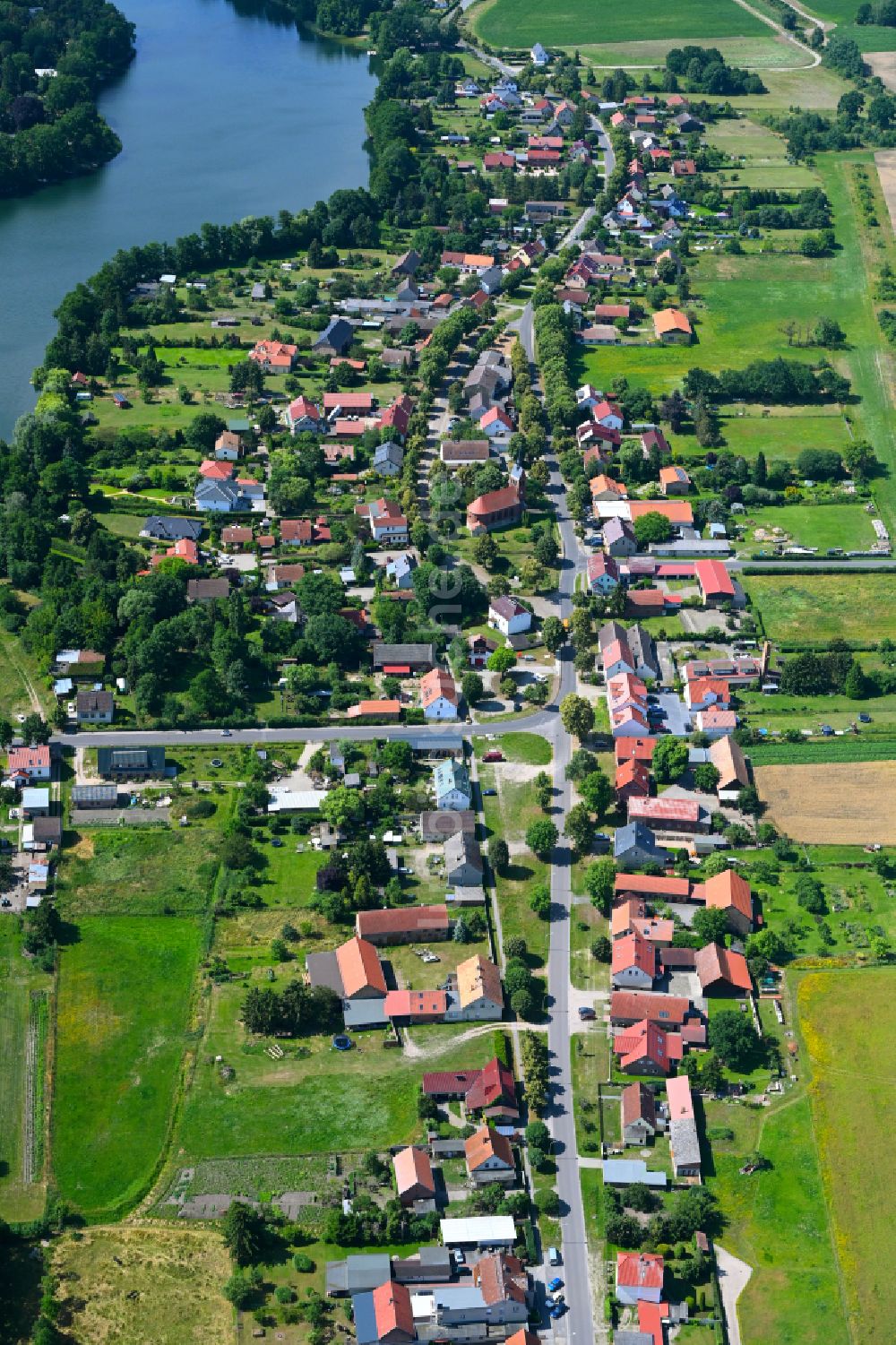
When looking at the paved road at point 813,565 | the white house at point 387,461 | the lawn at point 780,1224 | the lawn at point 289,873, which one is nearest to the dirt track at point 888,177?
the paved road at point 813,565

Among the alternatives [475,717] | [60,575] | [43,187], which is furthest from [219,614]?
[43,187]

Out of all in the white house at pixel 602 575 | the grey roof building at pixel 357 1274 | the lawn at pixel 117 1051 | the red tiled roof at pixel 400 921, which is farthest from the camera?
the white house at pixel 602 575

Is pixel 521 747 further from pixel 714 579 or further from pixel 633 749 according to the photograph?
pixel 714 579

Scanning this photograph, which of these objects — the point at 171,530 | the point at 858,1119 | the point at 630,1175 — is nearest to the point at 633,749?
the point at 858,1119

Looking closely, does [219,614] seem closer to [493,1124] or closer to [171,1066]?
[171,1066]

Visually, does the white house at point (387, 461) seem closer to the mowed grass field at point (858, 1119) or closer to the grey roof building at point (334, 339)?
the grey roof building at point (334, 339)

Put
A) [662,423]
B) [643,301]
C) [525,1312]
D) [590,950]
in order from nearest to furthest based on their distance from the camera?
1. [525,1312]
2. [590,950]
3. [662,423]
4. [643,301]
